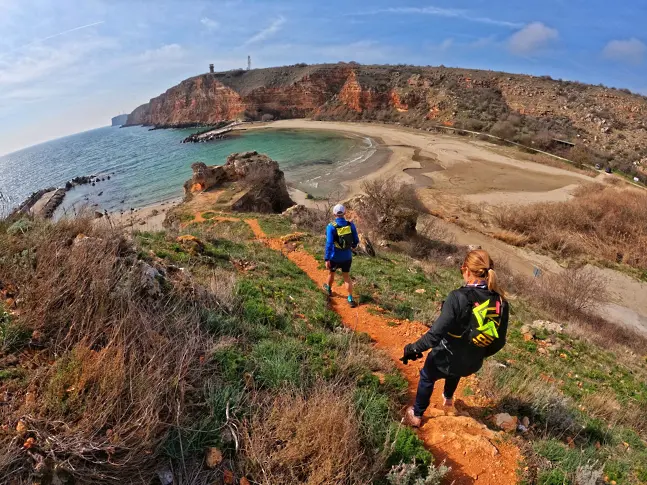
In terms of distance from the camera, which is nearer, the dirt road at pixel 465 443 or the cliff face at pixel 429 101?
the dirt road at pixel 465 443

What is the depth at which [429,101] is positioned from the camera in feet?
234

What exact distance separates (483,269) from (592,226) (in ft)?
74.8

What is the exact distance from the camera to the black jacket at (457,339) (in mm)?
3598

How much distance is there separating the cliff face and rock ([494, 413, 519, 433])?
166 feet

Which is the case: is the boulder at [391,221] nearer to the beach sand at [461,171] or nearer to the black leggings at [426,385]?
the beach sand at [461,171]

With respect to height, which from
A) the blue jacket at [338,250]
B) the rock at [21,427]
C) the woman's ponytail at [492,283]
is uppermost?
the woman's ponytail at [492,283]

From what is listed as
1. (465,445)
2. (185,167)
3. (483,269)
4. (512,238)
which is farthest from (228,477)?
(185,167)

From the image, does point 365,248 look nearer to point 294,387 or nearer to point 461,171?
point 294,387

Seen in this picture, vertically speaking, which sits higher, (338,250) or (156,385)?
(338,250)

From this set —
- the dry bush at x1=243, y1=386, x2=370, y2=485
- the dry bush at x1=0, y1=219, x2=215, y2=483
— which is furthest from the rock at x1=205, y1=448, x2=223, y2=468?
the dry bush at x1=0, y1=219, x2=215, y2=483

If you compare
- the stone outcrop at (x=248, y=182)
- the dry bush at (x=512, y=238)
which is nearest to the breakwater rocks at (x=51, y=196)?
the stone outcrop at (x=248, y=182)

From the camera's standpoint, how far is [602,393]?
652cm

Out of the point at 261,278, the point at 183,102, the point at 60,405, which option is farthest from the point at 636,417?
the point at 183,102

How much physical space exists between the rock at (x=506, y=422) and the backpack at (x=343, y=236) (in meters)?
4.15
